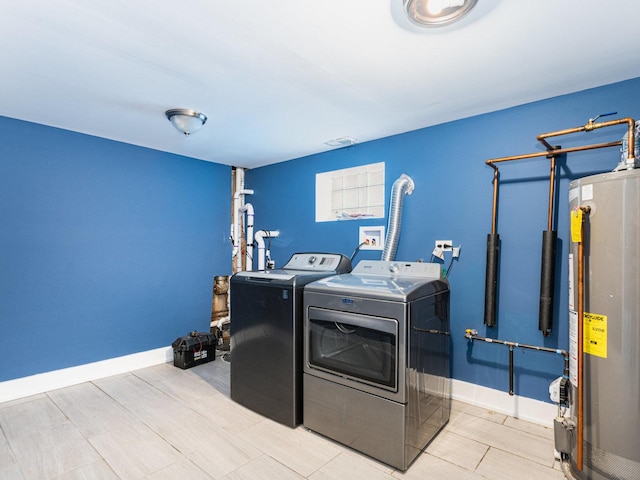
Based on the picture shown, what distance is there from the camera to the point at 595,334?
63.6 inches

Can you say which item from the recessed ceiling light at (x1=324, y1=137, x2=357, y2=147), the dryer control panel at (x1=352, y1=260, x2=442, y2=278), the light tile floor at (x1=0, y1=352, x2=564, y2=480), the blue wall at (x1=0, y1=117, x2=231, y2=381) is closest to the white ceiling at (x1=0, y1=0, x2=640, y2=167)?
the recessed ceiling light at (x1=324, y1=137, x2=357, y2=147)

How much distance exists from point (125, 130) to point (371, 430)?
10.1ft

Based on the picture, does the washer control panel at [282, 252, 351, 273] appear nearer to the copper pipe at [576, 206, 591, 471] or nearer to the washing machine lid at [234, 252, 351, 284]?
the washing machine lid at [234, 252, 351, 284]

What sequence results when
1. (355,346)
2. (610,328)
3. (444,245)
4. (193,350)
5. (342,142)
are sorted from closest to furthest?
(610,328) → (355,346) → (444,245) → (342,142) → (193,350)

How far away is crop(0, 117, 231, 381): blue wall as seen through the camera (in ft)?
8.94

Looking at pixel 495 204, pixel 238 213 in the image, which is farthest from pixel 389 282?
pixel 238 213

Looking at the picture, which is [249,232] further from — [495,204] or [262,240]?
[495,204]

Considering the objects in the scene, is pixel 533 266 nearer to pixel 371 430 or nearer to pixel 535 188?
pixel 535 188

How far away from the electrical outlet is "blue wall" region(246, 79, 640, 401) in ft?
0.17

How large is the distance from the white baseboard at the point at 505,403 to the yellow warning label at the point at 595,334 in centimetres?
86

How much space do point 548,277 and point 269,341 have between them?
6.22ft

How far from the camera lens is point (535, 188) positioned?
2.32 m

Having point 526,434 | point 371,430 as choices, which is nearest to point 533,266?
point 526,434

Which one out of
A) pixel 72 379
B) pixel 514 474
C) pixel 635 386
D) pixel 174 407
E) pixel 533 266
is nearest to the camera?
pixel 635 386
